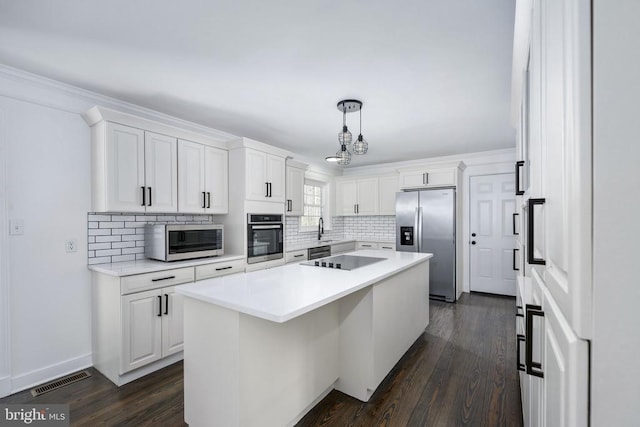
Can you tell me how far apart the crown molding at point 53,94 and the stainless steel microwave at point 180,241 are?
120 cm

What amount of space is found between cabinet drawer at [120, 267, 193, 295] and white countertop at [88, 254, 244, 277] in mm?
40

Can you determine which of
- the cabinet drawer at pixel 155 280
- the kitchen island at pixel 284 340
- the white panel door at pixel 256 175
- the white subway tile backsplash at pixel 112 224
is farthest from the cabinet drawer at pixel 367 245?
the white subway tile backsplash at pixel 112 224

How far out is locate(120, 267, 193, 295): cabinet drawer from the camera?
2504mm

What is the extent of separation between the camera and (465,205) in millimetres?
5320

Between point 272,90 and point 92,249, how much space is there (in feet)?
7.29

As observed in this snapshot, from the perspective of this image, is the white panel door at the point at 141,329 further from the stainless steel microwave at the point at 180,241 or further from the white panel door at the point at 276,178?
the white panel door at the point at 276,178

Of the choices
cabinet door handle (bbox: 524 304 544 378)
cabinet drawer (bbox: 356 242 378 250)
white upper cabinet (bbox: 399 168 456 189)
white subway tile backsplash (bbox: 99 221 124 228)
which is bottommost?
cabinet drawer (bbox: 356 242 378 250)

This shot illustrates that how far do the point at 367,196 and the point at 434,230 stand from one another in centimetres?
154

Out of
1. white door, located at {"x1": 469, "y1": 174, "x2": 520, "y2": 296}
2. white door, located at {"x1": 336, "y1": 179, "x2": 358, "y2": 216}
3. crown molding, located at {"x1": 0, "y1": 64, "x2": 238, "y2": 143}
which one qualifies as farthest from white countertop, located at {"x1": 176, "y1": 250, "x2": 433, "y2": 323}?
white door, located at {"x1": 336, "y1": 179, "x2": 358, "y2": 216}

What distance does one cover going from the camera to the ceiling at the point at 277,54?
5.58ft

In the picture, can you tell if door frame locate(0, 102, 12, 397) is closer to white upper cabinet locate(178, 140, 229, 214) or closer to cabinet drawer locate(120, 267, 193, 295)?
cabinet drawer locate(120, 267, 193, 295)

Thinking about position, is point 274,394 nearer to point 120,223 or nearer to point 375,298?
point 375,298

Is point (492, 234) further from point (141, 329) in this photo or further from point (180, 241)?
point (141, 329)

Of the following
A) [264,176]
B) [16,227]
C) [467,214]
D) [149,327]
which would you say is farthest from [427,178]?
[16,227]
